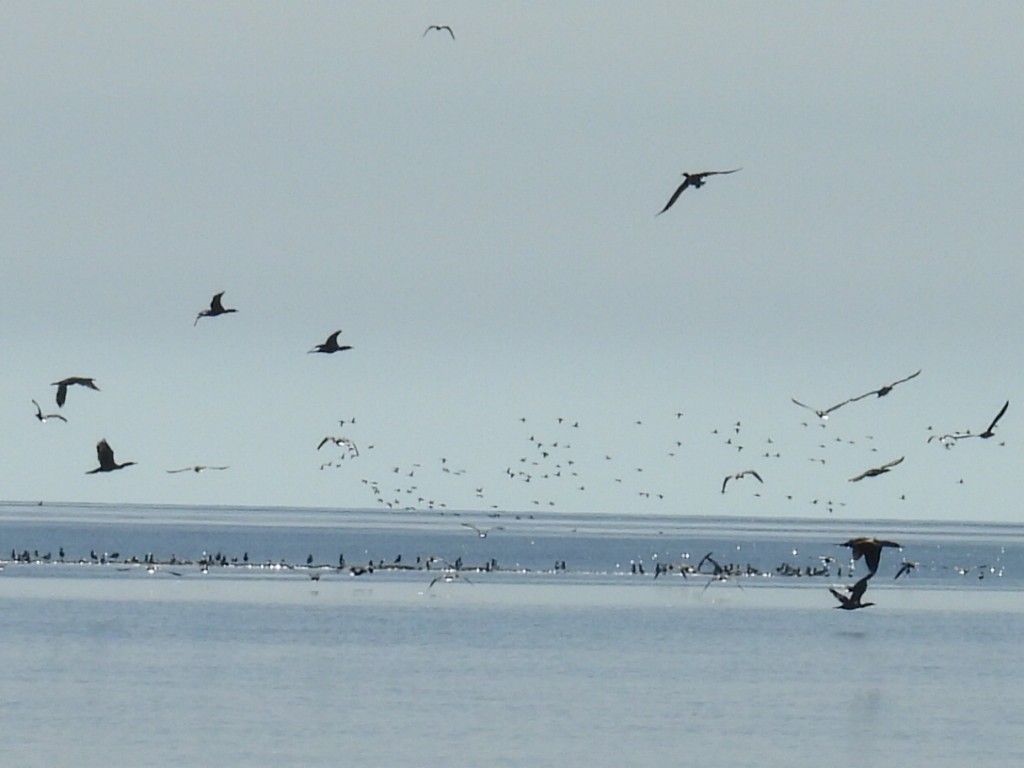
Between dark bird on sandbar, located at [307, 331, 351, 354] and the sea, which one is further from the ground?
dark bird on sandbar, located at [307, 331, 351, 354]

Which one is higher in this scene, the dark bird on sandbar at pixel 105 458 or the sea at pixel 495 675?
the dark bird on sandbar at pixel 105 458

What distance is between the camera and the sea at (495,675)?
1874 inches

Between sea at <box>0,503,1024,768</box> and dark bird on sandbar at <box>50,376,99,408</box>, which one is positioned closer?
dark bird on sandbar at <box>50,376,99,408</box>

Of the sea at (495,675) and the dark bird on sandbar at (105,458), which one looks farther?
the sea at (495,675)

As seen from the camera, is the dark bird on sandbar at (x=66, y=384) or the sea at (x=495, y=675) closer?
the dark bird on sandbar at (x=66, y=384)

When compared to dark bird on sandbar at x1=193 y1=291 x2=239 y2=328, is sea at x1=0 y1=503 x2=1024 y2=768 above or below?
below

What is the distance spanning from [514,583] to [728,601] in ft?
62.4

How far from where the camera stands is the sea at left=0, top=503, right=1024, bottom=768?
156ft

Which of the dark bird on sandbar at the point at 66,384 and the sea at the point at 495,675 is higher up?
the dark bird on sandbar at the point at 66,384

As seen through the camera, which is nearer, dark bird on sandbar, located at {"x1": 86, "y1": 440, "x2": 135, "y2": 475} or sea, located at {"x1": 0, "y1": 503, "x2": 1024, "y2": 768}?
dark bird on sandbar, located at {"x1": 86, "y1": 440, "x2": 135, "y2": 475}

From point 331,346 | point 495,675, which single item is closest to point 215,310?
point 331,346

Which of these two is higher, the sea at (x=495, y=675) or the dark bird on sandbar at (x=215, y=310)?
the dark bird on sandbar at (x=215, y=310)

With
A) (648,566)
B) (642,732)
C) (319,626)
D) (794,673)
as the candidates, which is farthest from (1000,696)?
(648,566)

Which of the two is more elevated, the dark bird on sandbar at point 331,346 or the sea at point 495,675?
the dark bird on sandbar at point 331,346
